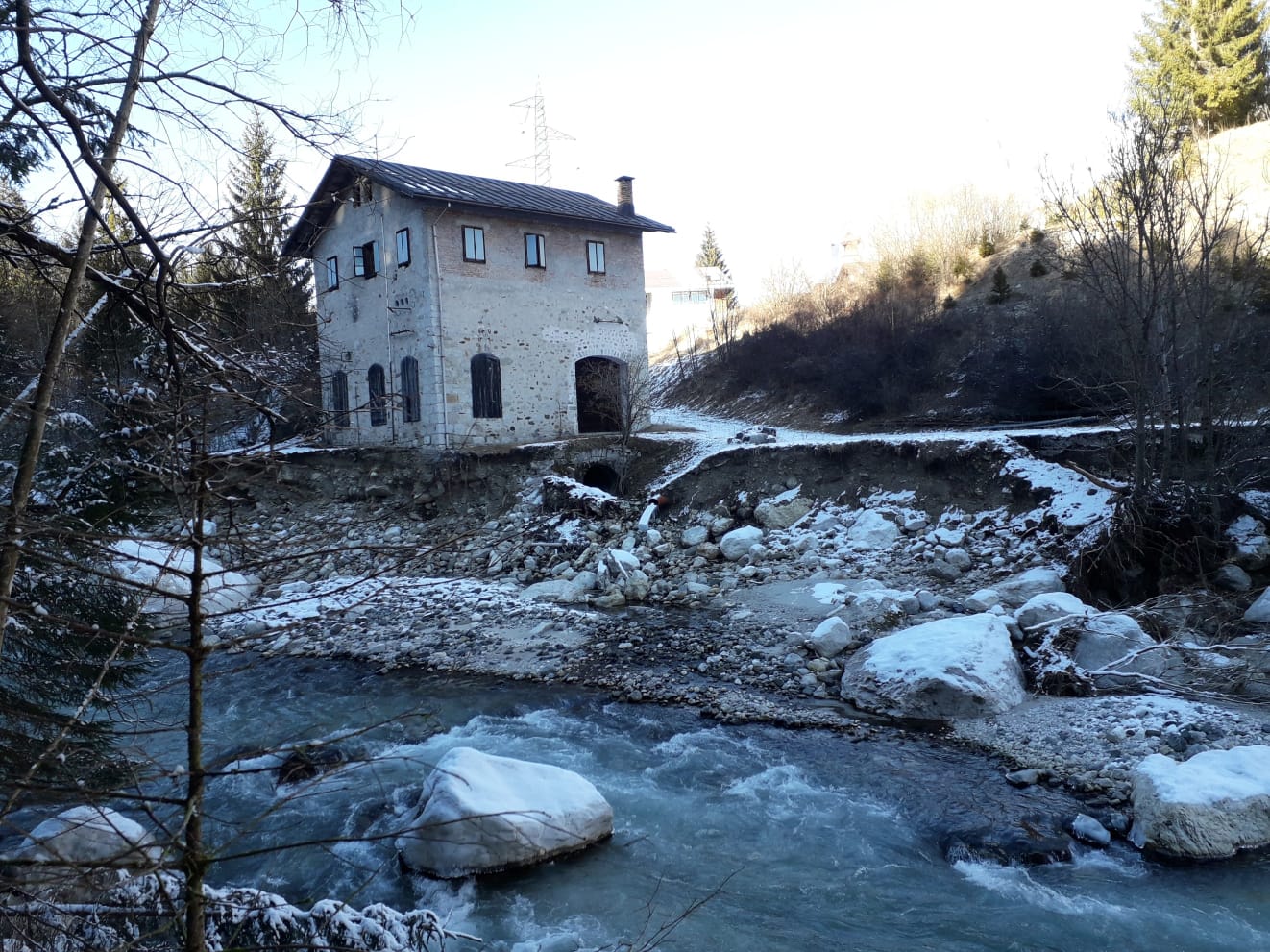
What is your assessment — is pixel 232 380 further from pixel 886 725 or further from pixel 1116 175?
pixel 1116 175

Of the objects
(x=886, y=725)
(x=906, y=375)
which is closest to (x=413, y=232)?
(x=906, y=375)

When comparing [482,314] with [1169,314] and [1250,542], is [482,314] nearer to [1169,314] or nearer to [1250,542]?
[1169,314]

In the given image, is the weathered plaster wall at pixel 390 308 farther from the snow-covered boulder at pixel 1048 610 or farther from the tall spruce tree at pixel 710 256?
the tall spruce tree at pixel 710 256

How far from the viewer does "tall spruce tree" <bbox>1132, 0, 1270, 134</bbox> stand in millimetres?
31188

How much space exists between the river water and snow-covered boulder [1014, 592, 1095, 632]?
2646 mm

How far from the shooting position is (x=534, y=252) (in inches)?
857

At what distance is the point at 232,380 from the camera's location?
9.62ft

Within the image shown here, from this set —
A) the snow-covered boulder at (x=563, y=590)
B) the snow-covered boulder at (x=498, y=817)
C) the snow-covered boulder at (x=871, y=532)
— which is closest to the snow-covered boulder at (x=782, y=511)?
the snow-covered boulder at (x=871, y=532)

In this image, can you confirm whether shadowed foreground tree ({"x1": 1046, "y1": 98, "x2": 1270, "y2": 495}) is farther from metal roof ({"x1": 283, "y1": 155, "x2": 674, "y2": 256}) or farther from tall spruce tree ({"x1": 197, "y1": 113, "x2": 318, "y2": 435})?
metal roof ({"x1": 283, "y1": 155, "x2": 674, "y2": 256})

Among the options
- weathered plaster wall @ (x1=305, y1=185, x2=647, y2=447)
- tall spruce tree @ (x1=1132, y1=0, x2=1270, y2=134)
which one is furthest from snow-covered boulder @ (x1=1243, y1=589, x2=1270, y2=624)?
tall spruce tree @ (x1=1132, y1=0, x2=1270, y2=134)

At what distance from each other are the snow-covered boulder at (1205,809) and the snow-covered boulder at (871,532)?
770 cm

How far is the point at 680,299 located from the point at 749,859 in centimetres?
5233

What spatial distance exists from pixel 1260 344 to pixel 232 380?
17427 millimetres

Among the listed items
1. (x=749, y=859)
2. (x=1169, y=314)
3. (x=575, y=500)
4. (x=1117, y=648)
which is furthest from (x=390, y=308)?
(x=749, y=859)
